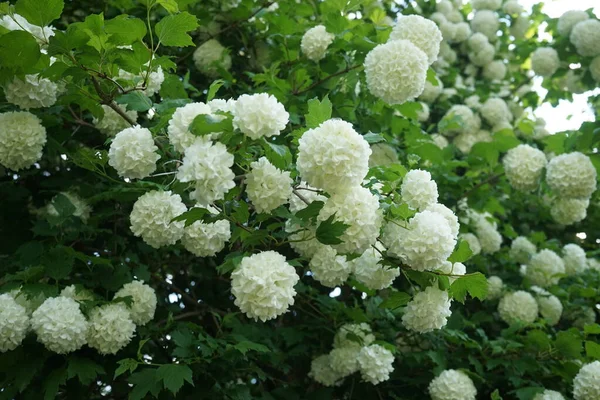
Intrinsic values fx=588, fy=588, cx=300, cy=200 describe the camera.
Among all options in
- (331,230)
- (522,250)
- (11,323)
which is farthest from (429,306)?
(522,250)

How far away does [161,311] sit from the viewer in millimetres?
2816

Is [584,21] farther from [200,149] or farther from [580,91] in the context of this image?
[200,149]

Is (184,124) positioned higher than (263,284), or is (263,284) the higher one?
(184,124)

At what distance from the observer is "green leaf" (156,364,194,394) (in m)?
2.12

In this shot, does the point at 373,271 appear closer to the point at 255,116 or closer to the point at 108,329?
the point at 255,116

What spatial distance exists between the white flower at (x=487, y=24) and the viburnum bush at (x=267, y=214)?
99cm

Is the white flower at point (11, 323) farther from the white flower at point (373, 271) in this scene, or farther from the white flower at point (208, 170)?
the white flower at point (373, 271)

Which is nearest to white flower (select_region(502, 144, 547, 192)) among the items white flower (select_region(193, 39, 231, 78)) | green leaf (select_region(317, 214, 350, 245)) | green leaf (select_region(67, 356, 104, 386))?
white flower (select_region(193, 39, 231, 78))

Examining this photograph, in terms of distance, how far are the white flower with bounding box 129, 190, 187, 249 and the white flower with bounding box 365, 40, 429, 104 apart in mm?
957

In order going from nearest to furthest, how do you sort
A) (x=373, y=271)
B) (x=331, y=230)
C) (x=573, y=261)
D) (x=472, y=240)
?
(x=331, y=230) → (x=373, y=271) → (x=472, y=240) → (x=573, y=261)

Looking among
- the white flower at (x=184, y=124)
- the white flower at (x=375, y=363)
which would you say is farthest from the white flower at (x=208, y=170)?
the white flower at (x=375, y=363)

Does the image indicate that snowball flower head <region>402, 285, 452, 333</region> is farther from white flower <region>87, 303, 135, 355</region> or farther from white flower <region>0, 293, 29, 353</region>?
white flower <region>0, 293, 29, 353</region>

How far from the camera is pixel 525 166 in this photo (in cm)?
324

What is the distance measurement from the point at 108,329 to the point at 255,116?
112 cm
